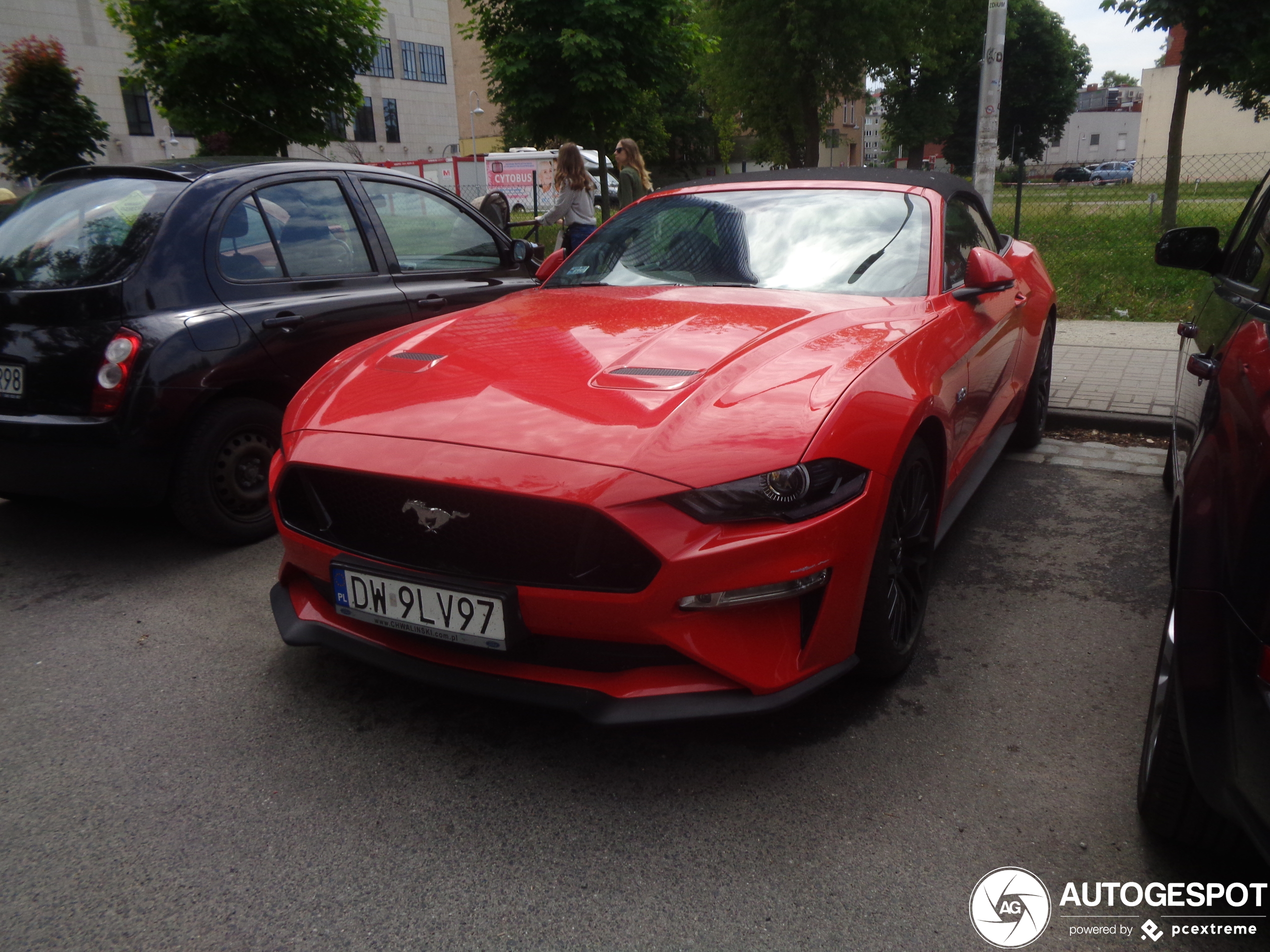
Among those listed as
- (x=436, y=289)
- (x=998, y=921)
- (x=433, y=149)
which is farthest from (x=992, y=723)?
(x=433, y=149)

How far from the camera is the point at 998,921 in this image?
6.34 ft

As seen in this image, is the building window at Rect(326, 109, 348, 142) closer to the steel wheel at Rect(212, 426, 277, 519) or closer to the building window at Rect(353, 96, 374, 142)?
the steel wheel at Rect(212, 426, 277, 519)

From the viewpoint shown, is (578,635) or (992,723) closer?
(578,635)

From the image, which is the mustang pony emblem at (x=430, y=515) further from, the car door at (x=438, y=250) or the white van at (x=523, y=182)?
the white van at (x=523, y=182)

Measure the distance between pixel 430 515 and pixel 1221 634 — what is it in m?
1.67

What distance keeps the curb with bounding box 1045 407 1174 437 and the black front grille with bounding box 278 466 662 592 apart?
14.6 feet

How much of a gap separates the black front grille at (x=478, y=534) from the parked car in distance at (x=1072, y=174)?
5941 centimetres

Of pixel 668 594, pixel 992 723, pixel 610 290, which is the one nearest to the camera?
pixel 668 594

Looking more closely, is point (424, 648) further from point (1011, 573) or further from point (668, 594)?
point (1011, 573)

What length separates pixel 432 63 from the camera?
5128 centimetres

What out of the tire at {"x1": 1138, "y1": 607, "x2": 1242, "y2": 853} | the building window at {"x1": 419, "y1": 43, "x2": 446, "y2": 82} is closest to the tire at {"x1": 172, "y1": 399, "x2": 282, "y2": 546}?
the tire at {"x1": 1138, "y1": 607, "x2": 1242, "y2": 853}

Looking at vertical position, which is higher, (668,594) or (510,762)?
(668,594)

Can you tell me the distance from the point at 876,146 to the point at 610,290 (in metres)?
141

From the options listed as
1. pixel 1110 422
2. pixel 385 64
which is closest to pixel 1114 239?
pixel 1110 422
